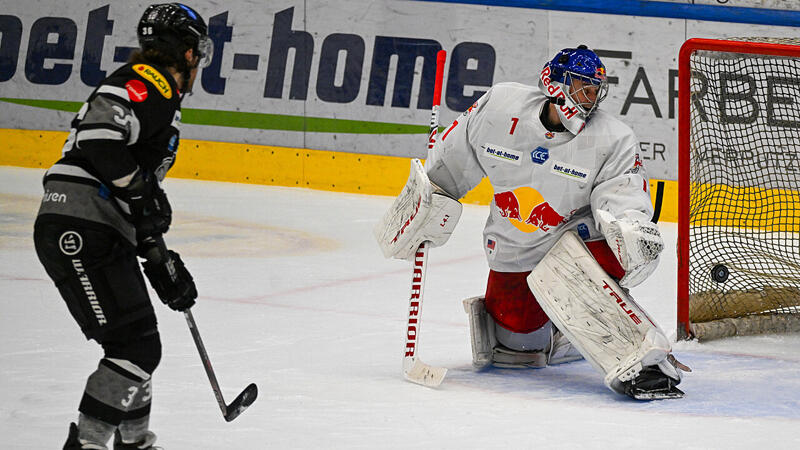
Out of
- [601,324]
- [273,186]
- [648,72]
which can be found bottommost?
[601,324]

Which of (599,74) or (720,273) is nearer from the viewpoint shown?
(599,74)

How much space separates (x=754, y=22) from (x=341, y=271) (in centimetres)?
310

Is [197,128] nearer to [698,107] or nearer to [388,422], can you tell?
[698,107]

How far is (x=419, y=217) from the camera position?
347 centimetres

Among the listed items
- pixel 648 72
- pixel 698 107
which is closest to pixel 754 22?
pixel 648 72

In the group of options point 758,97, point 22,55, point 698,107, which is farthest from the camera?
point 22,55

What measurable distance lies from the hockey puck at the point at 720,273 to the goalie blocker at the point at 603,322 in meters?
1.02

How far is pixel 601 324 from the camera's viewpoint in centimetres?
331

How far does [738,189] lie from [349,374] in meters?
2.35

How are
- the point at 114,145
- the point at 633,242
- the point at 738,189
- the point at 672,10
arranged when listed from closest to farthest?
the point at 114,145
the point at 633,242
the point at 738,189
the point at 672,10

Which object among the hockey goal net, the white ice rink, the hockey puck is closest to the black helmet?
the white ice rink

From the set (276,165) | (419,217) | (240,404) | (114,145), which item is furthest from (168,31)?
(276,165)

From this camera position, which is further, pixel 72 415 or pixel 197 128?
pixel 197 128

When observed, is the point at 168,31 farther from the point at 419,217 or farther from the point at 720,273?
the point at 720,273
